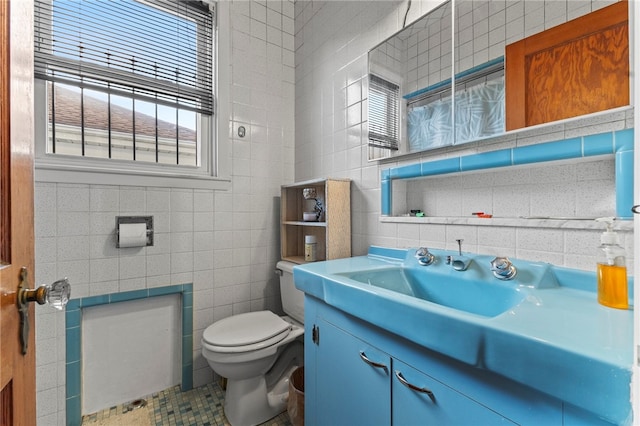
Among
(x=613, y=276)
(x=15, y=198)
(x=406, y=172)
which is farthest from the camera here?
(x=406, y=172)

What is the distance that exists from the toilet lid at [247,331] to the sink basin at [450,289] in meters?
0.62

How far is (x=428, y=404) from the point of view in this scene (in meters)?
0.71

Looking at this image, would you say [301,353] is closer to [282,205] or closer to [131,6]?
[282,205]

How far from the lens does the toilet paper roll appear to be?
1508mm

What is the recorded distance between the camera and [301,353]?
1722 mm

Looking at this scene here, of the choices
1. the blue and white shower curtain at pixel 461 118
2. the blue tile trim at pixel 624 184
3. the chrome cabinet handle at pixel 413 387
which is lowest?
the chrome cabinet handle at pixel 413 387

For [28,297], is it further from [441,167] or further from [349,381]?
[441,167]

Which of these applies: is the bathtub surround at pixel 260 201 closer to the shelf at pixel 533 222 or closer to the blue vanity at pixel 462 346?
the shelf at pixel 533 222

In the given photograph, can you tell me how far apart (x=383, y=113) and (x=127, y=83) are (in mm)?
1408

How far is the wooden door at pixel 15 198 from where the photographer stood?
18.2 inches

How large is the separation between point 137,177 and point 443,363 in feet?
5.38

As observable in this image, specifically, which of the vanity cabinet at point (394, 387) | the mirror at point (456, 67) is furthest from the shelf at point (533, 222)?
the vanity cabinet at point (394, 387)

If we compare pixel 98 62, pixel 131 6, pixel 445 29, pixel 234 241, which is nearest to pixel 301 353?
pixel 234 241

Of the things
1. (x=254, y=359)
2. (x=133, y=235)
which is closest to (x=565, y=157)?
(x=254, y=359)
